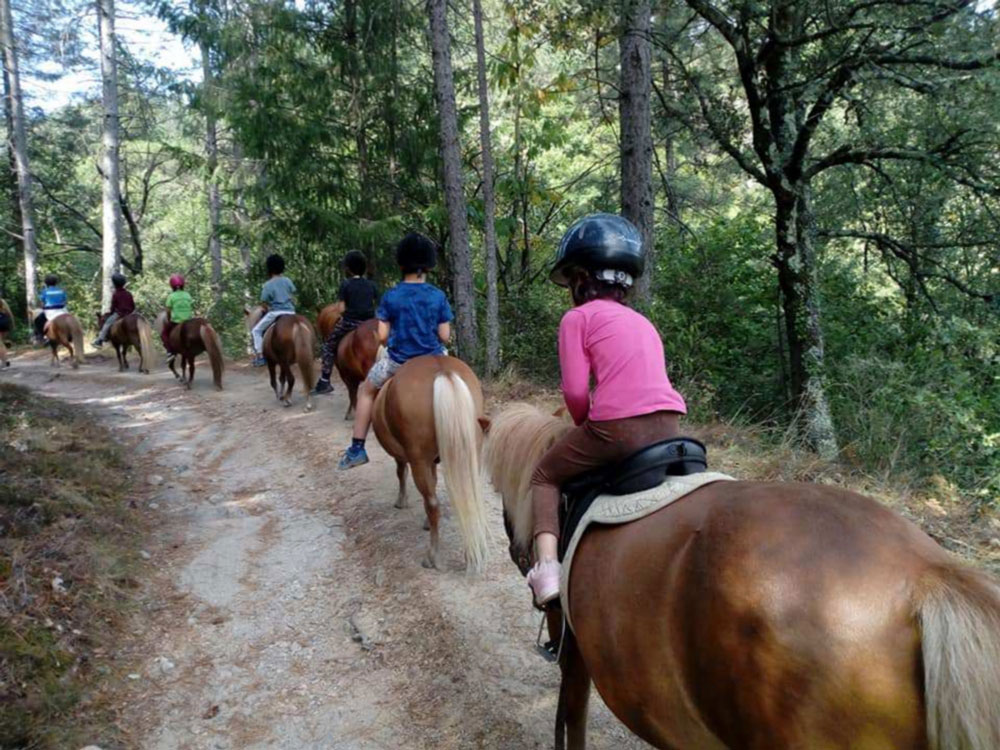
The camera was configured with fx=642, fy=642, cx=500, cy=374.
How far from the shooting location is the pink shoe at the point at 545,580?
2643 millimetres

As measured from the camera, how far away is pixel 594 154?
18188 mm

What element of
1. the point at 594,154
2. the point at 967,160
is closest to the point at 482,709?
the point at 967,160

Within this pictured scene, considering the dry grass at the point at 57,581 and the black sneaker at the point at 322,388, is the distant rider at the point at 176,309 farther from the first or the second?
the dry grass at the point at 57,581

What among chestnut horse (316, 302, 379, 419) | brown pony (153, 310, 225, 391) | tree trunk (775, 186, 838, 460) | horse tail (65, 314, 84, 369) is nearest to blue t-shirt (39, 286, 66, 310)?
horse tail (65, 314, 84, 369)

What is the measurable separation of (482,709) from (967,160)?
879 cm

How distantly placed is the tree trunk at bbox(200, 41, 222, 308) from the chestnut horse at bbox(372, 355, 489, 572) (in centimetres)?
1080

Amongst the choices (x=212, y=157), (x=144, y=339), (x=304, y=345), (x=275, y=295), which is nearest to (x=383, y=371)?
(x=304, y=345)

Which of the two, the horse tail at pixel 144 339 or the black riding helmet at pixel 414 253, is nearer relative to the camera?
the black riding helmet at pixel 414 253

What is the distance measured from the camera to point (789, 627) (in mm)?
1800

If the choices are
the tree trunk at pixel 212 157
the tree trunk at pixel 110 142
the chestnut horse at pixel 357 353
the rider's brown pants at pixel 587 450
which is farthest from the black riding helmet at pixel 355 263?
the tree trunk at pixel 110 142

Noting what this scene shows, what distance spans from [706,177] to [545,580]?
12.0 m

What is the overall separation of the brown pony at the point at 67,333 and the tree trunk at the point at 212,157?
4043 mm

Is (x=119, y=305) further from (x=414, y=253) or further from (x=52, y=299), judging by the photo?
(x=414, y=253)

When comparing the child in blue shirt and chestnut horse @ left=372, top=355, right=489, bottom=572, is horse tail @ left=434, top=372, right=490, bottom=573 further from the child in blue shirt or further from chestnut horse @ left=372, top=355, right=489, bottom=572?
the child in blue shirt
